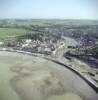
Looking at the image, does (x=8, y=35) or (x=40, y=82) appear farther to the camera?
(x=8, y=35)

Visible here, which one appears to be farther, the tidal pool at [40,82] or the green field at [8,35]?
the green field at [8,35]

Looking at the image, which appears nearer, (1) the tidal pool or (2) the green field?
(1) the tidal pool

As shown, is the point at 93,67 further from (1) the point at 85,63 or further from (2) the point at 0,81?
(2) the point at 0,81

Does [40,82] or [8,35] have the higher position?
[8,35]

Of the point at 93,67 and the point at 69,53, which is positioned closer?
the point at 93,67

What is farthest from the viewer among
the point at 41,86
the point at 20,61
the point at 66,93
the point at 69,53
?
the point at 69,53

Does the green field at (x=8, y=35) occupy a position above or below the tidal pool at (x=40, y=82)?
above

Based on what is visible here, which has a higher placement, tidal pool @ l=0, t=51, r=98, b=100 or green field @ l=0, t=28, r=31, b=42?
green field @ l=0, t=28, r=31, b=42

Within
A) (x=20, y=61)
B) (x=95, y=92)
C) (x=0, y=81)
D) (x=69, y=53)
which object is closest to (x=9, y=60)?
(x=20, y=61)
